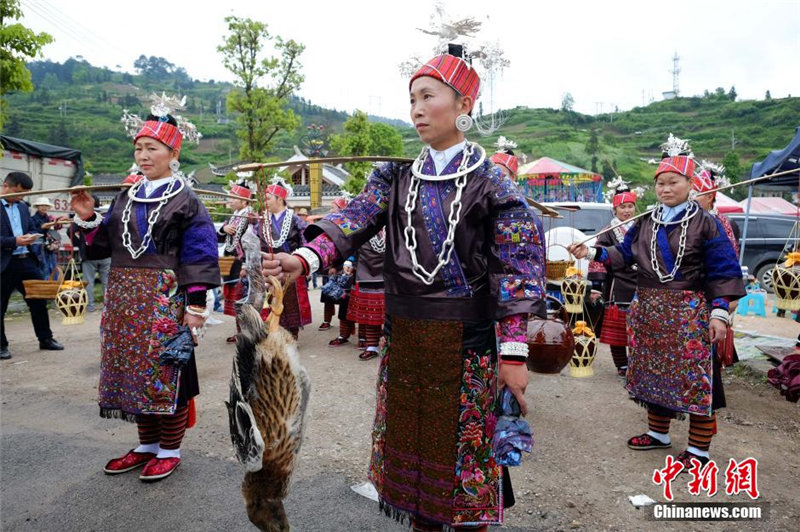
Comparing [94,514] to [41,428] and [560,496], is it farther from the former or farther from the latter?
[560,496]

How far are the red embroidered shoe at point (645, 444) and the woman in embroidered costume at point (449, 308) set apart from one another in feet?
7.36

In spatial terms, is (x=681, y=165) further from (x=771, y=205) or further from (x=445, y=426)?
(x=771, y=205)

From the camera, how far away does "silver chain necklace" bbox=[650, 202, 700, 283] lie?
3.54 meters

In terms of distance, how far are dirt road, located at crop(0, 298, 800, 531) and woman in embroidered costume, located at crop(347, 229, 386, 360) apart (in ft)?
2.20

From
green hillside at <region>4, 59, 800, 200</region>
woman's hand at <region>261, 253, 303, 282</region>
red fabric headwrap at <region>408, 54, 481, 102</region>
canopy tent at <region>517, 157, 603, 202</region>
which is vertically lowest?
woman's hand at <region>261, 253, 303, 282</region>

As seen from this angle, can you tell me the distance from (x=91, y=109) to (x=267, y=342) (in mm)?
97804

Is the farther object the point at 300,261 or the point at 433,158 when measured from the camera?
the point at 433,158

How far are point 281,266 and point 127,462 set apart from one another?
240 cm

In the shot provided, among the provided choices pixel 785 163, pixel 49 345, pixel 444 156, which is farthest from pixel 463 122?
pixel 49 345

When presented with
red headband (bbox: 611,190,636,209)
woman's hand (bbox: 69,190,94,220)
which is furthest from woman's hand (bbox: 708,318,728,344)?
woman's hand (bbox: 69,190,94,220)

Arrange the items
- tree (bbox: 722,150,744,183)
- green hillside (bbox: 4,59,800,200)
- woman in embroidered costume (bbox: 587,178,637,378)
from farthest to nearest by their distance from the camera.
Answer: green hillside (bbox: 4,59,800,200) → tree (bbox: 722,150,744,183) → woman in embroidered costume (bbox: 587,178,637,378)

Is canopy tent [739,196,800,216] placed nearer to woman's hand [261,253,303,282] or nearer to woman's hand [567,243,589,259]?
woman's hand [567,243,589,259]

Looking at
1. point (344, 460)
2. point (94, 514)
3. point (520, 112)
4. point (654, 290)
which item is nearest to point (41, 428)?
point (94, 514)

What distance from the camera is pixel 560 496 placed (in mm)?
3154
